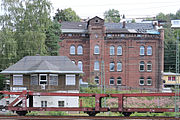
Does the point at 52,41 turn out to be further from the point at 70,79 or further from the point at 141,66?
the point at 141,66

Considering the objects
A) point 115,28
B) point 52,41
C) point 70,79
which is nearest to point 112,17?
point 115,28

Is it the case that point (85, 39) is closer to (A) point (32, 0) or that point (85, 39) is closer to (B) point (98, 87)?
(B) point (98, 87)

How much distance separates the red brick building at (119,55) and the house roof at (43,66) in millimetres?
14505

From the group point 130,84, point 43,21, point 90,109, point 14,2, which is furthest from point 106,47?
point 90,109

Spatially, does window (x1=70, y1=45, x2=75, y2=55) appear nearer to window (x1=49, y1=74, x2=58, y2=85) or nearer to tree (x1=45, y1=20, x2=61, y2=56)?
tree (x1=45, y1=20, x2=61, y2=56)

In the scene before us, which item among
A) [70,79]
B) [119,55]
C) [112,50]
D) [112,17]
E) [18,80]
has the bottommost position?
[18,80]

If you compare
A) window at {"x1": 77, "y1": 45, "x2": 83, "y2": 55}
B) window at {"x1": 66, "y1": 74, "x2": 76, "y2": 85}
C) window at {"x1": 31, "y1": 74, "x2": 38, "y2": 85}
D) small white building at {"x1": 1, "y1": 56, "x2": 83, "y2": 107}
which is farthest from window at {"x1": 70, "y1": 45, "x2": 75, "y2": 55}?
window at {"x1": 31, "y1": 74, "x2": 38, "y2": 85}

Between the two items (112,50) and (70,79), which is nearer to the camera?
(70,79)

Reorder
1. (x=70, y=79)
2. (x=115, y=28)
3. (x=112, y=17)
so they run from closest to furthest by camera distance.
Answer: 1. (x=70, y=79)
2. (x=115, y=28)
3. (x=112, y=17)

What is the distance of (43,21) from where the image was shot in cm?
4247

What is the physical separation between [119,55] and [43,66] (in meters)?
20.2

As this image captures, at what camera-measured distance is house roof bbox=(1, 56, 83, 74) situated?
34.6 meters

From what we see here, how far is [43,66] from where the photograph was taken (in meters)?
34.9

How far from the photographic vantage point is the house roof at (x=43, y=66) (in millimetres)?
34625
